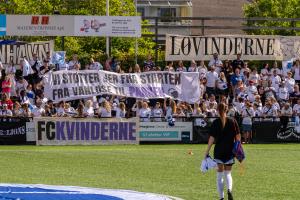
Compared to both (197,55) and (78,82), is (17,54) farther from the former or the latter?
(197,55)

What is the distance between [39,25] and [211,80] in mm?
8186

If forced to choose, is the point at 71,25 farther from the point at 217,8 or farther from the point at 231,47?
the point at 217,8

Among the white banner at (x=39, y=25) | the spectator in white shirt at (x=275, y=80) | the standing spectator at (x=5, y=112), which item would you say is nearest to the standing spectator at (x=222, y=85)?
the spectator in white shirt at (x=275, y=80)

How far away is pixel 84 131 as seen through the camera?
3197 cm

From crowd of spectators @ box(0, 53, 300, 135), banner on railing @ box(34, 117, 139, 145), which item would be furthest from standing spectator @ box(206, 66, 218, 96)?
banner on railing @ box(34, 117, 139, 145)

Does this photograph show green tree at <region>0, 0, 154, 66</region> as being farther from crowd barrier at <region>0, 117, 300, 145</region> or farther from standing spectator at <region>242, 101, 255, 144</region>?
crowd barrier at <region>0, 117, 300, 145</region>

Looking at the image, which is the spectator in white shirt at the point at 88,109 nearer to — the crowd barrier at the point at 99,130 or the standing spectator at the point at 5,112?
the crowd barrier at the point at 99,130

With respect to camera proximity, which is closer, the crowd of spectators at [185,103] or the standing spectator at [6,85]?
the crowd of spectators at [185,103]

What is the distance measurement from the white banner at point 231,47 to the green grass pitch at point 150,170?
353 inches

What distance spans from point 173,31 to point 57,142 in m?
41.4

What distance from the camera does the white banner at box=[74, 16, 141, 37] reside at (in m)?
37.8

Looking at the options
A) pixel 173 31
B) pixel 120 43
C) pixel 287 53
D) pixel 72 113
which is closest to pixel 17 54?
pixel 72 113

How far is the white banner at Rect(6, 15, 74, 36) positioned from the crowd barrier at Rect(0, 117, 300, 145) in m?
6.52

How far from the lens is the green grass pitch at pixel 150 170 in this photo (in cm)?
1805
